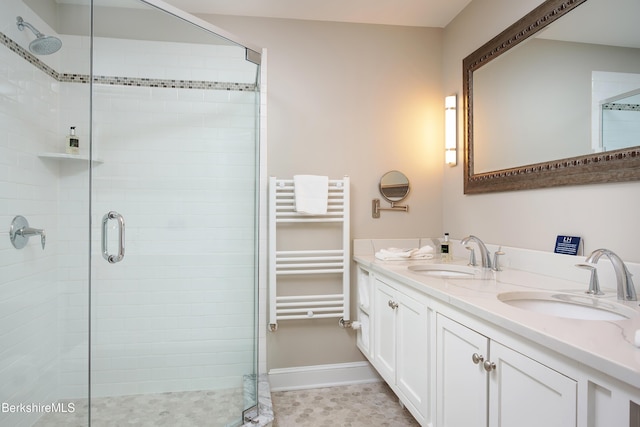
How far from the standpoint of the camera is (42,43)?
170 centimetres

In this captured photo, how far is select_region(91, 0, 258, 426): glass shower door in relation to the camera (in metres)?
1.82

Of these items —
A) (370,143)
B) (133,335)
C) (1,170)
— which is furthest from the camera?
(370,143)

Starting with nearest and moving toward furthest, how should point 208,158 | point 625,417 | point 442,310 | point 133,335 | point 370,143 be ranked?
point 625,417 → point 442,310 → point 133,335 → point 208,158 → point 370,143

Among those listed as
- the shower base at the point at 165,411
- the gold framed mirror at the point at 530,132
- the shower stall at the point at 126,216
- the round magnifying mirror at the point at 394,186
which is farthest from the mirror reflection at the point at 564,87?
the shower base at the point at 165,411

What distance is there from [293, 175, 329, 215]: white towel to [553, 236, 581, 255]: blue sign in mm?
1301

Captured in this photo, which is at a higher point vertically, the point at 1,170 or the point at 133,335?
the point at 1,170

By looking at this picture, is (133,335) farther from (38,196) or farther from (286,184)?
(286,184)

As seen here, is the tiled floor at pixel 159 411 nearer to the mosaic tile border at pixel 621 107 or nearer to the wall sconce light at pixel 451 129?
the wall sconce light at pixel 451 129

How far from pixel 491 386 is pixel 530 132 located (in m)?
1.28

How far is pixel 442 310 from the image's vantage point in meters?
1.42

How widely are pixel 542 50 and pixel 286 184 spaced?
62.2 inches

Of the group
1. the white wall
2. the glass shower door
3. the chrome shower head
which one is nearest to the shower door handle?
the glass shower door

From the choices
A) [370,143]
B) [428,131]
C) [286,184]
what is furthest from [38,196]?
[428,131]

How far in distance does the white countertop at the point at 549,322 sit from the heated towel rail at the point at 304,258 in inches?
31.7
